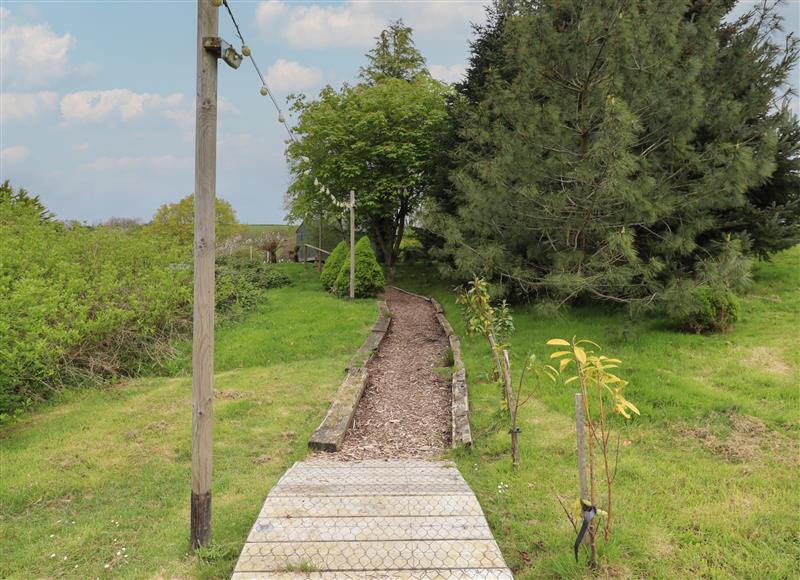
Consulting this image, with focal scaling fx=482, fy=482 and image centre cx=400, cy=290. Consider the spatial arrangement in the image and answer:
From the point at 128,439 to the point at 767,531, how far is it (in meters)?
6.01

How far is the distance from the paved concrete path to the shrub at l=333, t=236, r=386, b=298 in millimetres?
10562

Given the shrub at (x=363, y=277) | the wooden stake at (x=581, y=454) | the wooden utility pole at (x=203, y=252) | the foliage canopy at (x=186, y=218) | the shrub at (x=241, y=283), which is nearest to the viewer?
the wooden stake at (x=581, y=454)

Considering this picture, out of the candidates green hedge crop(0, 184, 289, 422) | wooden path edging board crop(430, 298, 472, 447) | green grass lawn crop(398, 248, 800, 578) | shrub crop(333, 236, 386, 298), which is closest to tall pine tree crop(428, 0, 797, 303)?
green grass lawn crop(398, 248, 800, 578)

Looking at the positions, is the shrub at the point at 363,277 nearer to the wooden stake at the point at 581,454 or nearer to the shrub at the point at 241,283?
the shrub at the point at 241,283

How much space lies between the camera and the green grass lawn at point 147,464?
3.24 metres

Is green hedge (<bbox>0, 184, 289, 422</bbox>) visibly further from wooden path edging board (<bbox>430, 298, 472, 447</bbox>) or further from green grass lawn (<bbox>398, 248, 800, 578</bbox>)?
green grass lawn (<bbox>398, 248, 800, 578</bbox>)

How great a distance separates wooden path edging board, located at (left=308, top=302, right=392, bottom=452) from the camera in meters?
5.17

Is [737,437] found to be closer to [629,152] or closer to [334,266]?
[629,152]

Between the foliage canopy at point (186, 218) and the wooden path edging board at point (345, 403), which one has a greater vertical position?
the foliage canopy at point (186, 218)

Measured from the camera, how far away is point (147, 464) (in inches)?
191

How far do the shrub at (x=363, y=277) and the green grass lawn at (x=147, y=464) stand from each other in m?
5.14

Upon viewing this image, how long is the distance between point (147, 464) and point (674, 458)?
5.06m

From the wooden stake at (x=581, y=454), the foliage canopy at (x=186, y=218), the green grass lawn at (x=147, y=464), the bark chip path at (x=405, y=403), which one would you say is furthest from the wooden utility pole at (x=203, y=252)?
the foliage canopy at (x=186, y=218)

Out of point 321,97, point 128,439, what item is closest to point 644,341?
point 128,439
